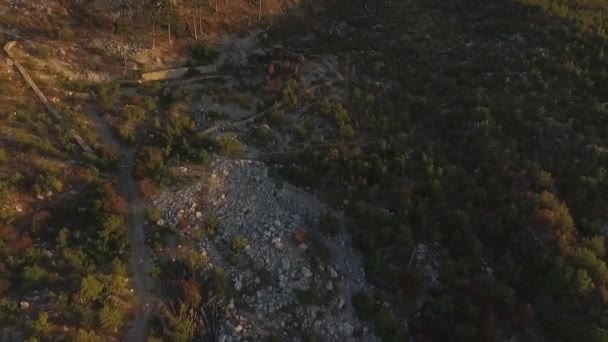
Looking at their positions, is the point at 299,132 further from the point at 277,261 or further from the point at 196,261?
the point at 196,261

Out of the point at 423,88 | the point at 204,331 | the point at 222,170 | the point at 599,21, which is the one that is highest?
the point at 599,21

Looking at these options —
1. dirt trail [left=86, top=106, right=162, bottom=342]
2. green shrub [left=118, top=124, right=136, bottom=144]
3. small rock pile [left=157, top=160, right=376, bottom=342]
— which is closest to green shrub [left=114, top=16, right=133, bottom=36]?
dirt trail [left=86, top=106, right=162, bottom=342]

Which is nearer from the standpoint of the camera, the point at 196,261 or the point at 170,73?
the point at 196,261

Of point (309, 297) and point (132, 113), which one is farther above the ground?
point (132, 113)

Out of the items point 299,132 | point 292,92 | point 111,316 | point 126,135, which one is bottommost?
point 111,316

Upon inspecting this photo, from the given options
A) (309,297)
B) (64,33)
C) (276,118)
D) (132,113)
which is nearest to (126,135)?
(132,113)

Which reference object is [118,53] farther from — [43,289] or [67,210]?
[43,289]

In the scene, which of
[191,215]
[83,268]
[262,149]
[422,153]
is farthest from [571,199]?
[83,268]
